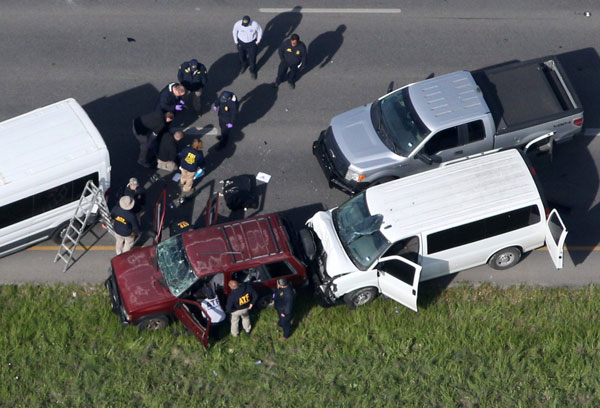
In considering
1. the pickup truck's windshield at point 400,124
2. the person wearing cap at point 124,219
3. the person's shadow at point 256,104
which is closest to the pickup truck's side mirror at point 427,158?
the pickup truck's windshield at point 400,124

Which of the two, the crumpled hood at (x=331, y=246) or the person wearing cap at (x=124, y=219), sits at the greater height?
the crumpled hood at (x=331, y=246)

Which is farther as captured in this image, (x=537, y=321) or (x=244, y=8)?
(x=244, y=8)

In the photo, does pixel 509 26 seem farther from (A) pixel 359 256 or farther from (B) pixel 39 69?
(B) pixel 39 69

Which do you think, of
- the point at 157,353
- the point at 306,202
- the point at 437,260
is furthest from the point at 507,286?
the point at 157,353

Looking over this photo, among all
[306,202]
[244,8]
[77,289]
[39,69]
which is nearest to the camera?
[77,289]

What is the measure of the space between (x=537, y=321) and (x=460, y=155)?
3.91 m

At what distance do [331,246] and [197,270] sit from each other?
8.92ft

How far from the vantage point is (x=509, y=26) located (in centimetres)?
1920

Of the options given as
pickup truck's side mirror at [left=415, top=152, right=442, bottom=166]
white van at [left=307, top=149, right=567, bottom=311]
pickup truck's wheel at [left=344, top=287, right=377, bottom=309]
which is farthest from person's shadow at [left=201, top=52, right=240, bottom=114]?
pickup truck's wheel at [left=344, top=287, right=377, bottom=309]

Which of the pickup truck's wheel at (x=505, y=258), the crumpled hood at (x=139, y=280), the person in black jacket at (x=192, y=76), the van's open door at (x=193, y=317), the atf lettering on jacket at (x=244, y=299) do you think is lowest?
the van's open door at (x=193, y=317)

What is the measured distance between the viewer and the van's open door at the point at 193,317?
44.3 ft

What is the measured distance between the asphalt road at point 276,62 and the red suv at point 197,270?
6.37 feet

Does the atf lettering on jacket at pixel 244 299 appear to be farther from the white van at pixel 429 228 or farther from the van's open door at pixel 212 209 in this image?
the van's open door at pixel 212 209

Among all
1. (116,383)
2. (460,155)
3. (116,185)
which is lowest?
(116,383)
